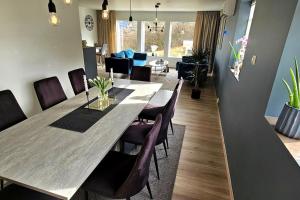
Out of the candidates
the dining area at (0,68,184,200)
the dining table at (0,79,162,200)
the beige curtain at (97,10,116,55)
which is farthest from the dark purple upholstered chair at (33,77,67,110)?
the beige curtain at (97,10,116,55)

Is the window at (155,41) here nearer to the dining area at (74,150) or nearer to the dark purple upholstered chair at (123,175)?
the dining area at (74,150)

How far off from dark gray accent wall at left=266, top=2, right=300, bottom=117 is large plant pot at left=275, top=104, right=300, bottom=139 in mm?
221

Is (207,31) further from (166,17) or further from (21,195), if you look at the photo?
(21,195)

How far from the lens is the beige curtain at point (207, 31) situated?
7263 mm

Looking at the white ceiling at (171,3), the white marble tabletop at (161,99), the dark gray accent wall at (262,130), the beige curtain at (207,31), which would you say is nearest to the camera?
the dark gray accent wall at (262,130)

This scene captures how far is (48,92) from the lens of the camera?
218cm

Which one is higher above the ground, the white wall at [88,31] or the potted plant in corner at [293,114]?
the white wall at [88,31]

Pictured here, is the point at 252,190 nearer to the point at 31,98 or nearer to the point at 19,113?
the point at 19,113

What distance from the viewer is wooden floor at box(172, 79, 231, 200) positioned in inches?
75.7

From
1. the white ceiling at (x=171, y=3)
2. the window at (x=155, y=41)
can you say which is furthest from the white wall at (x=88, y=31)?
the window at (x=155, y=41)

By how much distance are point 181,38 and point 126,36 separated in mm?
2704

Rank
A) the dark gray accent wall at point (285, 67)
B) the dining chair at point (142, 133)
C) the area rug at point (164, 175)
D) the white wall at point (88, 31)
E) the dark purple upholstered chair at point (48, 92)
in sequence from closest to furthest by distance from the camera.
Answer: the dark gray accent wall at point (285, 67), the area rug at point (164, 175), the dining chair at point (142, 133), the dark purple upholstered chair at point (48, 92), the white wall at point (88, 31)

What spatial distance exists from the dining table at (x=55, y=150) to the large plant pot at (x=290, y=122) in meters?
1.14

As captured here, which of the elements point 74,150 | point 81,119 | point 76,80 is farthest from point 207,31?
point 74,150
